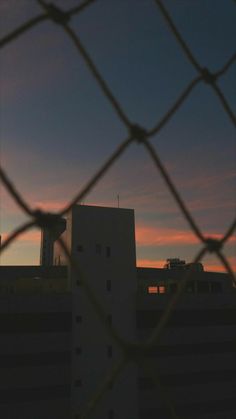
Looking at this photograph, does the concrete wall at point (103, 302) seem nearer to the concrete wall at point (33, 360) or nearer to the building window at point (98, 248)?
the building window at point (98, 248)

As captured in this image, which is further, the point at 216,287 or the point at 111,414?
the point at 216,287

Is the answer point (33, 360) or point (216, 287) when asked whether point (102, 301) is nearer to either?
point (33, 360)

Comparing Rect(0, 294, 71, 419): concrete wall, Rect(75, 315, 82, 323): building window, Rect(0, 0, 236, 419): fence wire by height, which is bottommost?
Rect(0, 294, 71, 419): concrete wall

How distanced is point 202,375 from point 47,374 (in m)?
5.85

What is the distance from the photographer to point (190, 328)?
12.4 meters

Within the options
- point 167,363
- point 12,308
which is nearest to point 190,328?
point 167,363

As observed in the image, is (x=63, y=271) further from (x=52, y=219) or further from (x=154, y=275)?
(x=52, y=219)

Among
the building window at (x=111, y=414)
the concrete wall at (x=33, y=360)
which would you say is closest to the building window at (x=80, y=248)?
the concrete wall at (x=33, y=360)

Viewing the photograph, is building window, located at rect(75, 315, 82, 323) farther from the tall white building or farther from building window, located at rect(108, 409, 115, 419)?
building window, located at rect(108, 409, 115, 419)

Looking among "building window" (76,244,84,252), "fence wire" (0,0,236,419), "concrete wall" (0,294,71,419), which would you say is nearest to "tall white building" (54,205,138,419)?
"building window" (76,244,84,252)

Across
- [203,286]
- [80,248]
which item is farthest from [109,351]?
[203,286]

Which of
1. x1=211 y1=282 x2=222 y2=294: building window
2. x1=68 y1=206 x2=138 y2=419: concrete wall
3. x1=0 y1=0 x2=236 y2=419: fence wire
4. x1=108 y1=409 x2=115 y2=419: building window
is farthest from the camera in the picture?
x1=211 y1=282 x2=222 y2=294: building window

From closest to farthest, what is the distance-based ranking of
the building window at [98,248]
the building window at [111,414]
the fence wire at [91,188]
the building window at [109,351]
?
the fence wire at [91,188] < the building window at [111,414] < the building window at [109,351] < the building window at [98,248]

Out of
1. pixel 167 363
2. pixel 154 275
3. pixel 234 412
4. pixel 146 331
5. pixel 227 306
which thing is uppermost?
pixel 154 275
